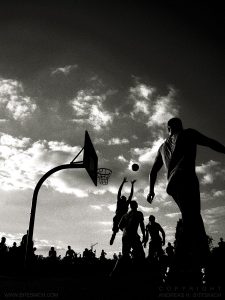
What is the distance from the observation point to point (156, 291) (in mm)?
2658

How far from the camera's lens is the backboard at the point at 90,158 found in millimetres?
9324

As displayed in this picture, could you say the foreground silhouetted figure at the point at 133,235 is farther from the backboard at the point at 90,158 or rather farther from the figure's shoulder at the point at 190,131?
the figure's shoulder at the point at 190,131

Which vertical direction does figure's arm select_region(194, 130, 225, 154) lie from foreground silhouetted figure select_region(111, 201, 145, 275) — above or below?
above

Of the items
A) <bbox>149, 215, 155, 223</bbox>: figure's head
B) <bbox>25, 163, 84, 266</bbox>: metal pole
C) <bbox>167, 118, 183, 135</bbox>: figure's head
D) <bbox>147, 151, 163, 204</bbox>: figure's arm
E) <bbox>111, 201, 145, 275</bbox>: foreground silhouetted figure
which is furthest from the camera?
<bbox>149, 215, 155, 223</bbox>: figure's head

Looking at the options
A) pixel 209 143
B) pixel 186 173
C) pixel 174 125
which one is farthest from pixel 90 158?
pixel 186 173

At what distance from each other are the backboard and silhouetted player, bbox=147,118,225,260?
17.7 ft

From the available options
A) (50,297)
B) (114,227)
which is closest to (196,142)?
(50,297)

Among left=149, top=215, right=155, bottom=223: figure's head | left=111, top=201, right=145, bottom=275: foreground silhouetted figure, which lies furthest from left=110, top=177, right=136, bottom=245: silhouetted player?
left=111, top=201, right=145, bottom=275: foreground silhouetted figure

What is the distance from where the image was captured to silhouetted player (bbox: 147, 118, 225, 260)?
3.05m

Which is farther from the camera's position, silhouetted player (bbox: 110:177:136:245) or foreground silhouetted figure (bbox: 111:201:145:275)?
silhouetted player (bbox: 110:177:136:245)

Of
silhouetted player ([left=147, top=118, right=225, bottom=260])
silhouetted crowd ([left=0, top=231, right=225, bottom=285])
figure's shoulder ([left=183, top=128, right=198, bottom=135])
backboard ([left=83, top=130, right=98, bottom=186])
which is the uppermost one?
backboard ([left=83, top=130, right=98, bottom=186])

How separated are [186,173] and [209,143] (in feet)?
1.96

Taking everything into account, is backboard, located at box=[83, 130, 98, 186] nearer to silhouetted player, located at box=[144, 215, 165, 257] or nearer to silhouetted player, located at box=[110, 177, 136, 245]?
silhouetted player, located at box=[110, 177, 136, 245]

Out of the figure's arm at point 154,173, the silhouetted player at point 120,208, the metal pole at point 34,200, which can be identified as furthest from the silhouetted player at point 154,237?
the figure's arm at point 154,173
